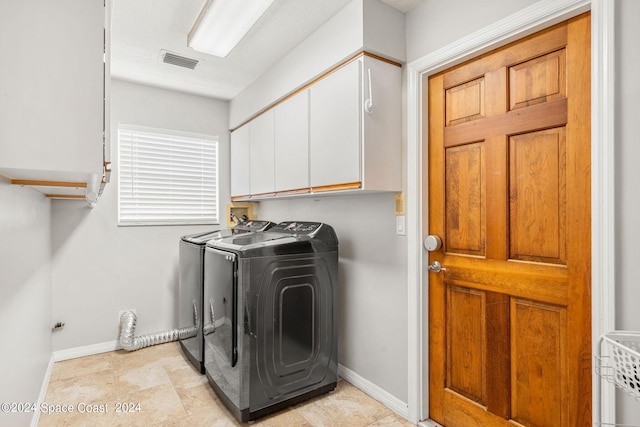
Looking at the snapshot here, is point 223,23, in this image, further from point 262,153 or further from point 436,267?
point 436,267

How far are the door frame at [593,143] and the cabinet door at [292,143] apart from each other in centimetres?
77

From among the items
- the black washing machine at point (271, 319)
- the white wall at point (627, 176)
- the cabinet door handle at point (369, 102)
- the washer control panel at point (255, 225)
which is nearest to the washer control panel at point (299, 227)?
the black washing machine at point (271, 319)

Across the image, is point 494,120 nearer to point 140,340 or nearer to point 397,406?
point 397,406

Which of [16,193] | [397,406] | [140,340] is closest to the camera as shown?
[16,193]

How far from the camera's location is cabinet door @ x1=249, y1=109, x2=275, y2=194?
2865mm

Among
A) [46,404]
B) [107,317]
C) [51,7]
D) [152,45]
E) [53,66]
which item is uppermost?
[152,45]

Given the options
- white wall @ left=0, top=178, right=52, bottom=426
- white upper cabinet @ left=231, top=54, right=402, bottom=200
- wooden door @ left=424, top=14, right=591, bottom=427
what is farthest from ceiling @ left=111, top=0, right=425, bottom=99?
white wall @ left=0, top=178, right=52, bottom=426

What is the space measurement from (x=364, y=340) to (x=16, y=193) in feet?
7.02

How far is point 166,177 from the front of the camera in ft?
11.2

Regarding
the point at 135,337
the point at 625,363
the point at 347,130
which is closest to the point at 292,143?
the point at 347,130

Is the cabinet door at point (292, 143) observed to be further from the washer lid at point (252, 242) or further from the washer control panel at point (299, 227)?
the washer lid at point (252, 242)

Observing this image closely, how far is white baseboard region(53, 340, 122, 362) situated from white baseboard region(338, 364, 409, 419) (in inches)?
82.4

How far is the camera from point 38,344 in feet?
7.13

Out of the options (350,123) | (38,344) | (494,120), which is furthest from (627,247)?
→ (38,344)
